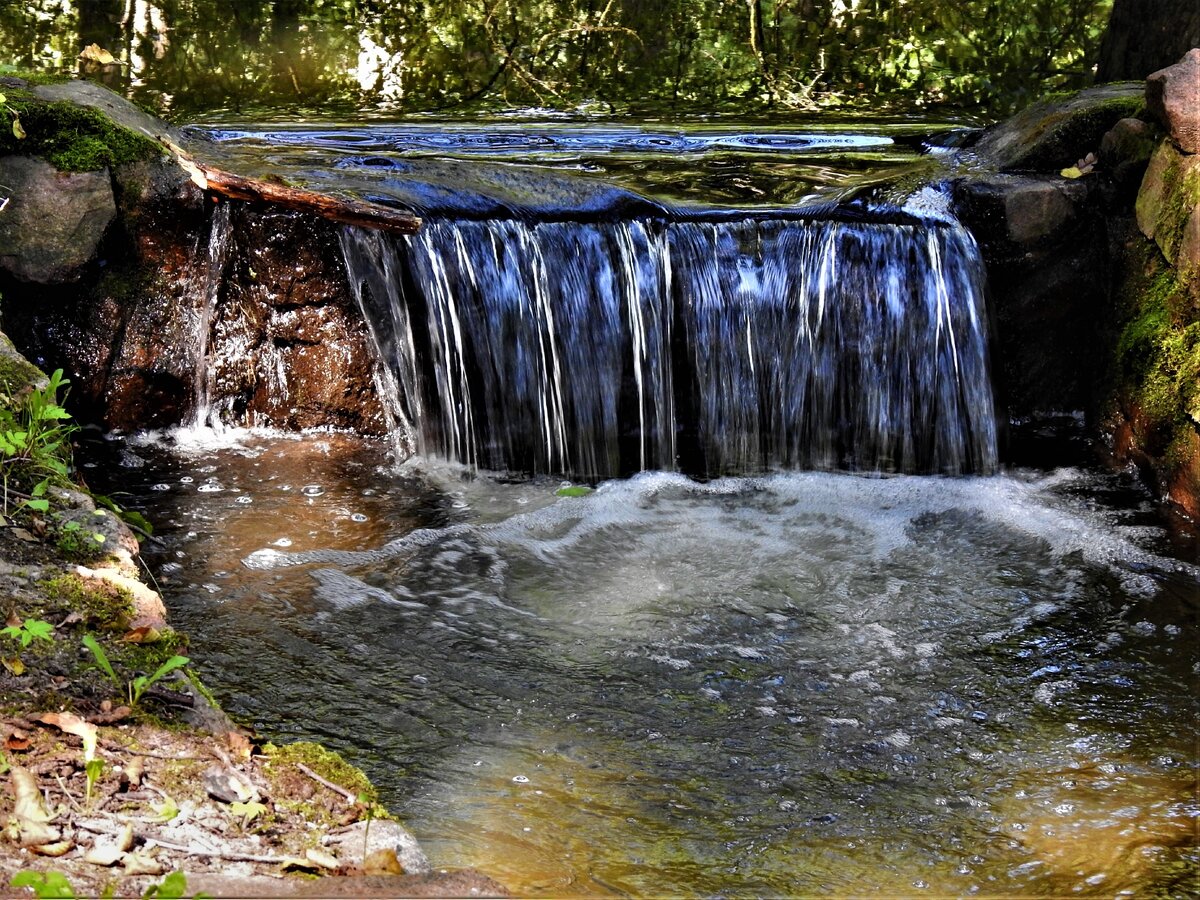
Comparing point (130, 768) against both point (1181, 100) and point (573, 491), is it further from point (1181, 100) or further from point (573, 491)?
point (1181, 100)

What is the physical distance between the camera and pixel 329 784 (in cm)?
262

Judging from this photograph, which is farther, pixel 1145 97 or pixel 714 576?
pixel 1145 97

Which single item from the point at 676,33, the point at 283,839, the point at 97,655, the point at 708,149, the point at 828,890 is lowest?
the point at 828,890

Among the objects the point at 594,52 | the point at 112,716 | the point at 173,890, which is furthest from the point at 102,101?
the point at 173,890

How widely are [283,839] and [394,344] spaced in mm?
3687

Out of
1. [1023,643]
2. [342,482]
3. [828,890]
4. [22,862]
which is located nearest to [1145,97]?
[1023,643]

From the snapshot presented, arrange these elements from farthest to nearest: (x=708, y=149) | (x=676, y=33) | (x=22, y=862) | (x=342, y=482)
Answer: (x=676, y=33)
(x=708, y=149)
(x=342, y=482)
(x=22, y=862)

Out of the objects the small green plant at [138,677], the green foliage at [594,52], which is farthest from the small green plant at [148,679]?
the green foliage at [594,52]

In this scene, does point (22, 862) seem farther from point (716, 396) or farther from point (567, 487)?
point (716, 396)

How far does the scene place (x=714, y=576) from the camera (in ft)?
15.1

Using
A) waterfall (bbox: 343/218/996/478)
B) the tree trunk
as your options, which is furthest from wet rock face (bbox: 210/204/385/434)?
the tree trunk

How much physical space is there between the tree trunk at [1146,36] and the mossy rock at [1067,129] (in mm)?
966

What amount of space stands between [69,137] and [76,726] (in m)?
3.77

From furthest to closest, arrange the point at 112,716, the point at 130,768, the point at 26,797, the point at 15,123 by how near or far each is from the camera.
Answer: the point at 15,123, the point at 112,716, the point at 130,768, the point at 26,797
